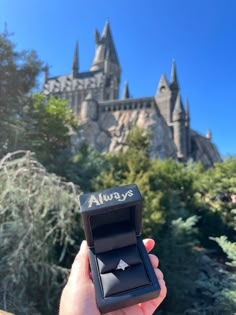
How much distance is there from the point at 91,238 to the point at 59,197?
316cm

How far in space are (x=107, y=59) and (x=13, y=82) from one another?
160 feet

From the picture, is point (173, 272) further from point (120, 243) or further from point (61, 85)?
point (61, 85)

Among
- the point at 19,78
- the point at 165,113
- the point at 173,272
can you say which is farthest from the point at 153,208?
the point at 165,113

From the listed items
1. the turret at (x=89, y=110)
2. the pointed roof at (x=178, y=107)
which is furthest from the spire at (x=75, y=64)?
the pointed roof at (x=178, y=107)

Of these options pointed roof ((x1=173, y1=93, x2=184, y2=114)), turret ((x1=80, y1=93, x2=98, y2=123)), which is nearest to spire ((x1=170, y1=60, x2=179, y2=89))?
pointed roof ((x1=173, y1=93, x2=184, y2=114))

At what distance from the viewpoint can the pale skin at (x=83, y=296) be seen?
111 centimetres

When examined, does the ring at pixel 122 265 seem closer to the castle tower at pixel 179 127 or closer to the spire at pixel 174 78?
the castle tower at pixel 179 127

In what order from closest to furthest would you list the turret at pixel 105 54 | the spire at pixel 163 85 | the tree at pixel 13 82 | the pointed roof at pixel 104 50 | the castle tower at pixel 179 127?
the tree at pixel 13 82 < the castle tower at pixel 179 127 < the spire at pixel 163 85 < the turret at pixel 105 54 < the pointed roof at pixel 104 50

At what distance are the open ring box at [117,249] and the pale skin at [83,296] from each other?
6cm

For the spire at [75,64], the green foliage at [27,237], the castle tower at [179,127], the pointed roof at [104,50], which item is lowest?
the green foliage at [27,237]

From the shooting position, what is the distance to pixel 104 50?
5656cm

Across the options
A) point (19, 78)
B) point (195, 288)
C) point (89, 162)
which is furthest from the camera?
point (89, 162)

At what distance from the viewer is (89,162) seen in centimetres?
1045

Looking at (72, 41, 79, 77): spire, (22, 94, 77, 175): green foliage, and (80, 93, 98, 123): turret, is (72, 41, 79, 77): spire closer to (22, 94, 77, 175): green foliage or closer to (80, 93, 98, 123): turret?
(80, 93, 98, 123): turret
